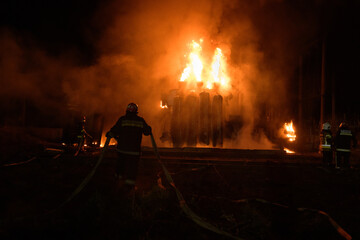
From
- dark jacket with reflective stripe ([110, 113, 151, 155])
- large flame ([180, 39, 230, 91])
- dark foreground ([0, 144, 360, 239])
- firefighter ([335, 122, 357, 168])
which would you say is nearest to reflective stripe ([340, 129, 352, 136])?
firefighter ([335, 122, 357, 168])

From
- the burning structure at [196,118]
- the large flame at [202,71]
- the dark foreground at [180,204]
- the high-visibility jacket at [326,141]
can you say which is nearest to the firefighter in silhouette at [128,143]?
the dark foreground at [180,204]

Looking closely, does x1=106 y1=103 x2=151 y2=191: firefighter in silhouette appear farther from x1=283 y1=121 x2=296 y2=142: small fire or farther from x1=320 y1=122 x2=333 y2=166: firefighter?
x1=283 y1=121 x2=296 y2=142: small fire

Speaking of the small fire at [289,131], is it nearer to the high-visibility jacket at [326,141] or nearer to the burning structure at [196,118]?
the burning structure at [196,118]

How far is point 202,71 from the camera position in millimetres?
13375

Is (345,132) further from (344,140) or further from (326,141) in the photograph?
(326,141)

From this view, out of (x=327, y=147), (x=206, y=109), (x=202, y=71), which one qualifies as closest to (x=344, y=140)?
(x=327, y=147)

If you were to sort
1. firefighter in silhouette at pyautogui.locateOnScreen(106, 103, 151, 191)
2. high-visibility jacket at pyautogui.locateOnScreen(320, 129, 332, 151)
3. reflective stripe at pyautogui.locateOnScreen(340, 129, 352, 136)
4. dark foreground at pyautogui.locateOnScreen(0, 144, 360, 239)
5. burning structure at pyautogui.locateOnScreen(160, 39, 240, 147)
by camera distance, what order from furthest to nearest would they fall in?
burning structure at pyautogui.locateOnScreen(160, 39, 240, 147) → high-visibility jacket at pyautogui.locateOnScreen(320, 129, 332, 151) → reflective stripe at pyautogui.locateOnScreen(340, 129, 352, 136) → firefighter in silhouette at pyautogui.locateOnScreen(106, 103, 151, 191) → dark foreground at pyautogui.locateOnScreen(0, 144, 360, 239)

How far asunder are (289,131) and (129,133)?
44.6ft

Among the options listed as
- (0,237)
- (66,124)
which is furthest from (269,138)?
(0,237)

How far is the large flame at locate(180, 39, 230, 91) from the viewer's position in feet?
43.4

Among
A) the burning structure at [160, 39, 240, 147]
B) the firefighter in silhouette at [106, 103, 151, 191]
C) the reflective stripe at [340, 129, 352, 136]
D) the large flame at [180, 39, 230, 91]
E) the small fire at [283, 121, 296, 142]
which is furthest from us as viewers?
the small fire at [283, 121, 296, 142]

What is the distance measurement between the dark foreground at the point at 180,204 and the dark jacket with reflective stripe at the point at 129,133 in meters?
0.75

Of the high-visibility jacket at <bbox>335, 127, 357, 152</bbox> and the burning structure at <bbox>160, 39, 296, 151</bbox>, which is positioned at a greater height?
the burning structure at <bbox>160, 39, 296, 151</bbox>

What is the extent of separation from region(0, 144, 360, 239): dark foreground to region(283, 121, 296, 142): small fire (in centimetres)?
819
